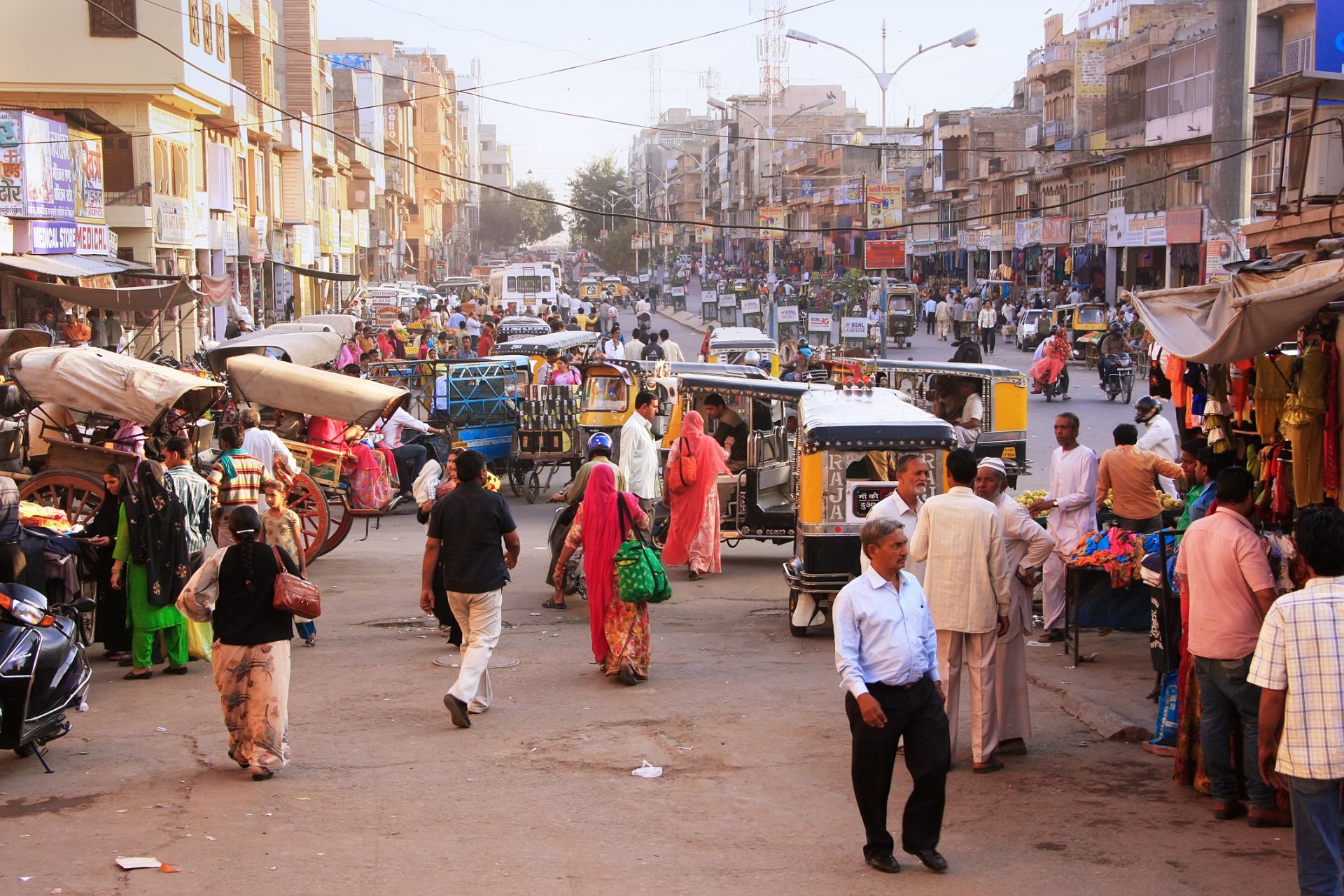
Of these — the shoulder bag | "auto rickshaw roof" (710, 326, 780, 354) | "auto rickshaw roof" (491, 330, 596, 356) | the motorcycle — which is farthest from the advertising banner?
the shoulder bag

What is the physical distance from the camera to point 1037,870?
578cm

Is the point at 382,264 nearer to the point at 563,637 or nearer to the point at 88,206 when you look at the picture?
the point at 88,206

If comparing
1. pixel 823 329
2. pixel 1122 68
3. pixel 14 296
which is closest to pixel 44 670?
pixel 14 296

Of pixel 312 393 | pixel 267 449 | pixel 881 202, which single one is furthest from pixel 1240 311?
pixel 881 202

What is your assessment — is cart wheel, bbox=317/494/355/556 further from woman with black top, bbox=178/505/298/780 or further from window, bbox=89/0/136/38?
window, bbox=89/0/136/38

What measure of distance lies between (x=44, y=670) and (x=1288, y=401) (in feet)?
21.3

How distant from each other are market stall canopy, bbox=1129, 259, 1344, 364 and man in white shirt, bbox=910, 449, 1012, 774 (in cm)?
126

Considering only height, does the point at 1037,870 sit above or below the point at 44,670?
below

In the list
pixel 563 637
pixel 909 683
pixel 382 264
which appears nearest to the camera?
pixel 909 683

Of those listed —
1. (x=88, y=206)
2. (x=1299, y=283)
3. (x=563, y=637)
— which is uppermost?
(x=88, y=206)

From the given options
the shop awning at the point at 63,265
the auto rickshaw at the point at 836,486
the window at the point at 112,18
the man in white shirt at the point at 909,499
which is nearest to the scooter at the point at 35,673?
the man in white shirt at the point at 909,499

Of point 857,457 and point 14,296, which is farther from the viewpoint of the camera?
point 14,296

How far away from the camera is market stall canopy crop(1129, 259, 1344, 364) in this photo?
639 cm

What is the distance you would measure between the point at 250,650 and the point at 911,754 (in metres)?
3.43
